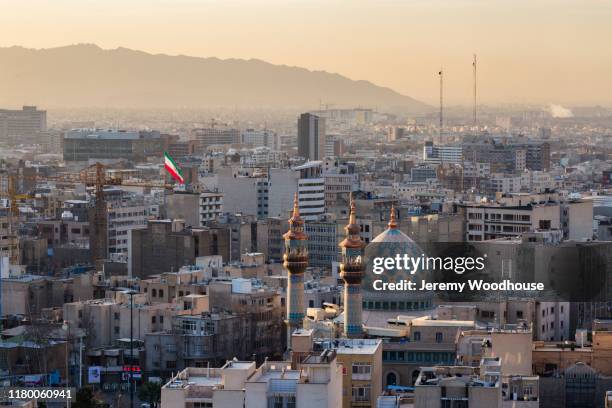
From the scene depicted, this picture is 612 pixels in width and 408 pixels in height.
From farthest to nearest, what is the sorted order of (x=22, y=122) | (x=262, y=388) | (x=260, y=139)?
(x=260, y=139) → (x=22, y=122) → (x=262, y=388)

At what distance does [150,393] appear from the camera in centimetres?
3033

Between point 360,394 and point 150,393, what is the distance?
516cm

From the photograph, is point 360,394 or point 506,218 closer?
point 360,394

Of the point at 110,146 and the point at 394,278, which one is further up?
the point at 110,146

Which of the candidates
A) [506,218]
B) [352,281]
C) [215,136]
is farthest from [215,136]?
[352,281]

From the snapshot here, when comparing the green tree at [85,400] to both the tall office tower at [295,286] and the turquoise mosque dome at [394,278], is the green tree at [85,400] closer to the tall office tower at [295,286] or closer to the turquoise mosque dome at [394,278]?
the tall office tower at [295,286]

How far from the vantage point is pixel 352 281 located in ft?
103

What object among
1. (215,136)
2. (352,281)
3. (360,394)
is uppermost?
(215,136)

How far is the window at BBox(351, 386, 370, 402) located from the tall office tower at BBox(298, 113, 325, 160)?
88.5 m

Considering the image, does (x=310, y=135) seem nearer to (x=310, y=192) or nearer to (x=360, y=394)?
(x=310, y=192)

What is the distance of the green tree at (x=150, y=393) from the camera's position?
30047 millimetres

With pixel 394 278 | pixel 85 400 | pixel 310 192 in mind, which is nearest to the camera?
pixel 85 400

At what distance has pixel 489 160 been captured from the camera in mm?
113188

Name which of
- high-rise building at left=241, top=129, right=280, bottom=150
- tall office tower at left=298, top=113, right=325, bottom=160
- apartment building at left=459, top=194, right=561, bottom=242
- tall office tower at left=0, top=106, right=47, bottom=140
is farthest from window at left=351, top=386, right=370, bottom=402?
tall office tower at left=0, top=106, right=47, bottom=140
